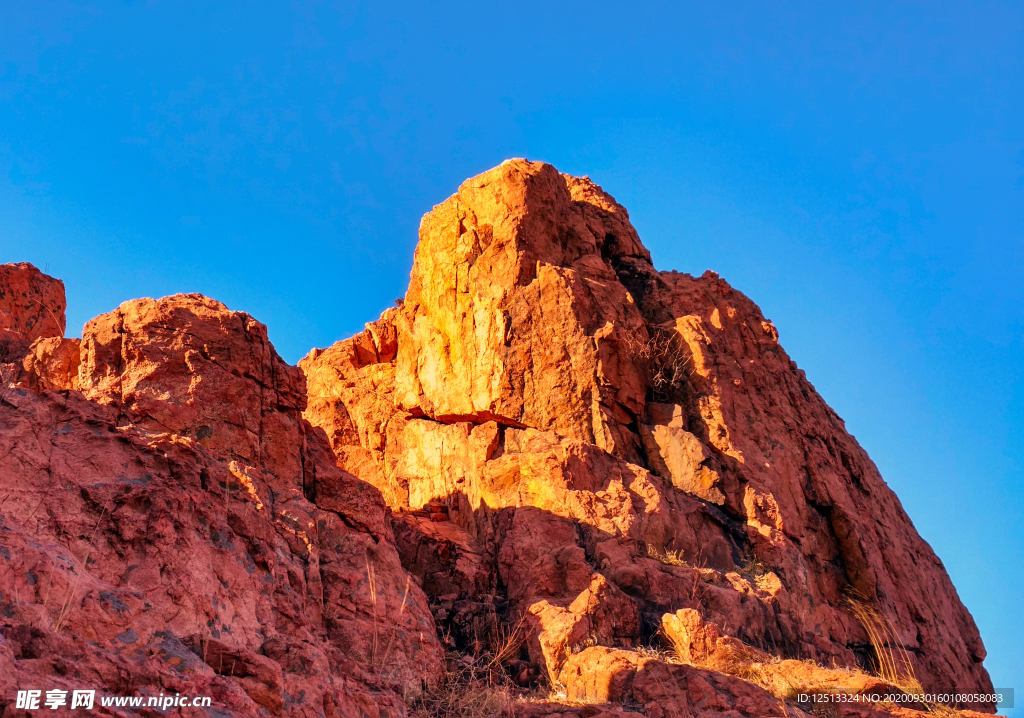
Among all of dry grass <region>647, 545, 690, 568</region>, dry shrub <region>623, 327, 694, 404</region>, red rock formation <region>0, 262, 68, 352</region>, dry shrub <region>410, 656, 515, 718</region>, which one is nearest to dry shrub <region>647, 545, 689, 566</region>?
dry grass <region>647, 545, 690, 568</region>

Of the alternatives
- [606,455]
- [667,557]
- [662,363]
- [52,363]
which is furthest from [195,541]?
[662,363]

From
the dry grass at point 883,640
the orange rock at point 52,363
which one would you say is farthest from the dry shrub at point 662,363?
the orange rock at point 52,363

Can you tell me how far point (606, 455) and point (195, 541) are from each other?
7.34 meters

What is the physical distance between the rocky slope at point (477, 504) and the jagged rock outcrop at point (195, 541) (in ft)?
0.09

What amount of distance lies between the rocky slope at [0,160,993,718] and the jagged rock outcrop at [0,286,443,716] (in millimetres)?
28

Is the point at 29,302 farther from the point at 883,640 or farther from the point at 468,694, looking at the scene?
the point at 883,640

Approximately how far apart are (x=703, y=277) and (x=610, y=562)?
28.1 ft

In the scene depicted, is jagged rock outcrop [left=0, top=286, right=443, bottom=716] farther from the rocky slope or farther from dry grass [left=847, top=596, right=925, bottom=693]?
dry grass [left=847, top=596, right=925, bottom=693]

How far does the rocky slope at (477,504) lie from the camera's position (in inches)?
264

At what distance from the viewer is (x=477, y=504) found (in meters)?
13.1

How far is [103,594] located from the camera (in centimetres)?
586

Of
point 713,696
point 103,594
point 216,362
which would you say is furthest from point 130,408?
point 713,696

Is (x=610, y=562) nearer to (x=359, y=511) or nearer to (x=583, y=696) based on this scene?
(x=583, y=696)

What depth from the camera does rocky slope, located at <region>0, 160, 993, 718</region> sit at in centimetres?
670
